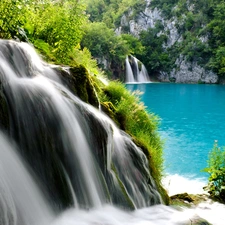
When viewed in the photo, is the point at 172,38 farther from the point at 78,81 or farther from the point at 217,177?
the point at 78,81

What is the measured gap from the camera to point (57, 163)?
422cm

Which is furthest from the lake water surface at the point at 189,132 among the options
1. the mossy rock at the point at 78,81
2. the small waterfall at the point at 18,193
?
the small waterfall at the point at 18,193

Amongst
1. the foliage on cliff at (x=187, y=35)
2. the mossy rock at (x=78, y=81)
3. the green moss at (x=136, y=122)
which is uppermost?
the foliage on cliff at (x=187, y=35)

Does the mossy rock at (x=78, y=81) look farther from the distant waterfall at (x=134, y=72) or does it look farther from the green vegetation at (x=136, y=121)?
the distant waterfall at (x=134, y=72)

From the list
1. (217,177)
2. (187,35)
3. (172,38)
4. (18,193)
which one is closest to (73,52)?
(217,177)

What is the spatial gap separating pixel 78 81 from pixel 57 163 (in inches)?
76.8

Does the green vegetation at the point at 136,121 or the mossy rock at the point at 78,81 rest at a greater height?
the mossy rock at the point at 78,81

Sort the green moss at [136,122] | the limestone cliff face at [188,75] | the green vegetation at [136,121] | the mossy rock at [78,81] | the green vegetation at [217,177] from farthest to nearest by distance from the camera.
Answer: the limestone cliff face at [188,75] < the green vegetation at [217,177] < the green vegetation at [136,121] < the green moss at [136,122] < the mossy rock at [78,81]

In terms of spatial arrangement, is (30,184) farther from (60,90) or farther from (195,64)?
(195,64)

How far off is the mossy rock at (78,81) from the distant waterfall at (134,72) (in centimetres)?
4503

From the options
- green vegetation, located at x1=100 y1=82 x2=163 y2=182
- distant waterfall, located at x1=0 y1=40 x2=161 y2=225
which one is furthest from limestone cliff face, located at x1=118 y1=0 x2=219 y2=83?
distant waterfall, located at x1=0 y1=40 x2=161 y2=225

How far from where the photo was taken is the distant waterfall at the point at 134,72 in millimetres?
51156

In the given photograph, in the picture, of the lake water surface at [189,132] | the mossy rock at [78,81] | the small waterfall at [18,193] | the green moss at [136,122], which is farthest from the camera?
the lake water surface at [189,132]

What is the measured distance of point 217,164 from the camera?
732cm
